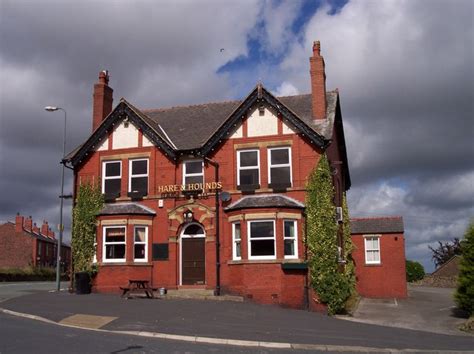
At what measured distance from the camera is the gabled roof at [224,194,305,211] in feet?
73.6

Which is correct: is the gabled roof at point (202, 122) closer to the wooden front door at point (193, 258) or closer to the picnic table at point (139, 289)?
the wooden front door at point (193, 258)

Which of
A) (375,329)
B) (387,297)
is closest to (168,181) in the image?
(375,329)

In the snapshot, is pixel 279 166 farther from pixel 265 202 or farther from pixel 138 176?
pixel 138 176

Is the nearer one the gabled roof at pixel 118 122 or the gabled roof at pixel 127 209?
the gabled roof at pixel 127 209

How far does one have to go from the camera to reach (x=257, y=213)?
22578 mm

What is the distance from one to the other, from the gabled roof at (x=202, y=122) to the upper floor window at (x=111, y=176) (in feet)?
4.25

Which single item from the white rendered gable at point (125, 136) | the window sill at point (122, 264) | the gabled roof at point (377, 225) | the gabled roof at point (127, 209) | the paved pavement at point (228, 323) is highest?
the white rendered gable at point (125, 136)

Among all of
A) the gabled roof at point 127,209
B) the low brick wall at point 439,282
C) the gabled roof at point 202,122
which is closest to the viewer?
the gabled roof at point 202,122

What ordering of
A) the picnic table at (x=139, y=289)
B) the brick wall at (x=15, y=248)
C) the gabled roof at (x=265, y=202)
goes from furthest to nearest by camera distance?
the brick wall at (x=15, y=248), the gabled roof at (x=265, y=202), the picnic table at (x=139, y=289)

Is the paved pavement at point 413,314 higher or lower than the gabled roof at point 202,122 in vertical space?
lower

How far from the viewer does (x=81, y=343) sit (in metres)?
13.1

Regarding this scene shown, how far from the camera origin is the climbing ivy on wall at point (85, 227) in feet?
83.1

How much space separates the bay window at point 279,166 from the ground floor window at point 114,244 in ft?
24.1

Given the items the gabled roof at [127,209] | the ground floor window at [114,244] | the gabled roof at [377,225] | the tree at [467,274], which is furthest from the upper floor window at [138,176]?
the tree at [467,274]
